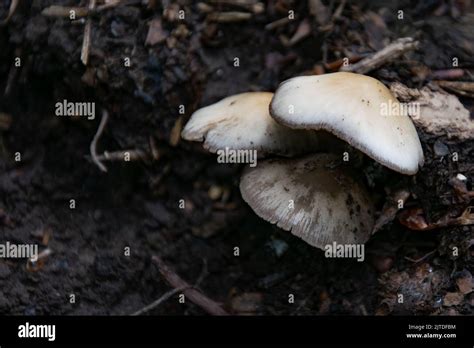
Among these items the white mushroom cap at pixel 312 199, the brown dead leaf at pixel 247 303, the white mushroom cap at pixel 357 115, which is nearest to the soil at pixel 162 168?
the brown dead leaf at pixel 247 303

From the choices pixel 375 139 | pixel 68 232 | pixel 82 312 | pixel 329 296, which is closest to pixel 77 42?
pixel 68 232

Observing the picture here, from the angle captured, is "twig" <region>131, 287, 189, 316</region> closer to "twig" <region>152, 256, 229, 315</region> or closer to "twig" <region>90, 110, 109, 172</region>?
"twig" <region>152, 256, 229, 315</region>

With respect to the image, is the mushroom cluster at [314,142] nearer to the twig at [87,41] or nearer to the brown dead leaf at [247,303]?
the brown dead leaf at [247,303]

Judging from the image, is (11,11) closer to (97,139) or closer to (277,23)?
(97,139)

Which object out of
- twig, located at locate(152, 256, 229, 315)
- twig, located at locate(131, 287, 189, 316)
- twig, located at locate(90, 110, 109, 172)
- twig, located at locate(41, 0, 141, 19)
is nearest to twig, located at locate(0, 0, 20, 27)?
twig, located at locate(41, 0, 141, 19)

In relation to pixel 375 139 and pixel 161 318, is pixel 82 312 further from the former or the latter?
pixel 375 139

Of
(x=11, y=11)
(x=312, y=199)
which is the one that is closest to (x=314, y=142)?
(x=312, y=199)
